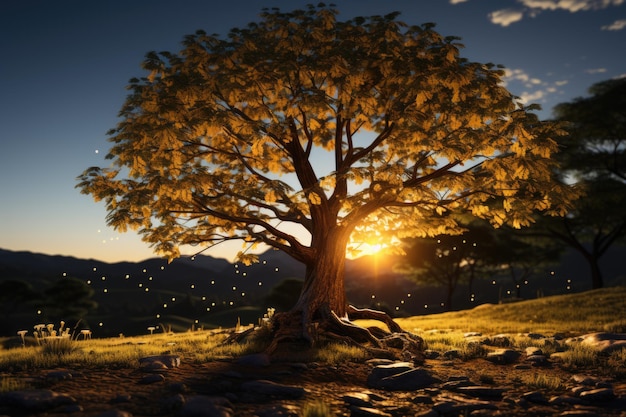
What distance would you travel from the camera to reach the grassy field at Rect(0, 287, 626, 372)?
1053 cm

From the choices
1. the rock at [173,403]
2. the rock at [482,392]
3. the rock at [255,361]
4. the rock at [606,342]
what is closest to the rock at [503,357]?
the rock at [606,342]

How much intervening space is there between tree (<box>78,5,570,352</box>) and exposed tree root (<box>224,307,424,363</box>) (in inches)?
3.0

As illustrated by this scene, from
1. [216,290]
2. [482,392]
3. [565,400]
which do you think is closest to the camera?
[565,400]

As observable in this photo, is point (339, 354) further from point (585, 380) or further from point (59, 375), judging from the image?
point (59, 375)

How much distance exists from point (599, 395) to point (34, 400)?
826cm

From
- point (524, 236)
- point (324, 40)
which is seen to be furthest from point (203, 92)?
point (524, 236)

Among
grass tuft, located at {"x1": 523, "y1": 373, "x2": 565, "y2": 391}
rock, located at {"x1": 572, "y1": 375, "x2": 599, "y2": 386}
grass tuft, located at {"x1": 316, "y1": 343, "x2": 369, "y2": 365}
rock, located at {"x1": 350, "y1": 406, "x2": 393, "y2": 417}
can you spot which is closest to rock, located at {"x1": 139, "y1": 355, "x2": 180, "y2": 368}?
grass tuft, located at {"x1": 316, "y1": 343, "x2": 369, "y2": 365}

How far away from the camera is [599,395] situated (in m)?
7.85

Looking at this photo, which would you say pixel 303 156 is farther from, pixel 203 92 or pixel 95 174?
pixel 95 174

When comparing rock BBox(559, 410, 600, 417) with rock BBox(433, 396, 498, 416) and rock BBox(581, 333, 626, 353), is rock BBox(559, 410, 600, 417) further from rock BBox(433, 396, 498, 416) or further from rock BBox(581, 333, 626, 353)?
rock BBox(581, 333, 626, 353)

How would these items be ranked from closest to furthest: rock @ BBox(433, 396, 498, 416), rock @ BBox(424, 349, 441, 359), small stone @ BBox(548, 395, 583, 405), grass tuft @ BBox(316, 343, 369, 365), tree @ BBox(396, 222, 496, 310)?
rock @ BBox(433, 396, 498, 416), small stone @ BBox(548, 395, 583, 405), grass tuft @ BBox(316, 343, 369, 365), rock @ BBox(424, 349, 441, 359), tree @ BBox(396, 222, 496, 310)

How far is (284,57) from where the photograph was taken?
1185 centimetres

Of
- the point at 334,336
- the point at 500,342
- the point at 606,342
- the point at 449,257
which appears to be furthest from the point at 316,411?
the point at 449,257

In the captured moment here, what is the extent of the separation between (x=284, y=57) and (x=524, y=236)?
32.1 metres
